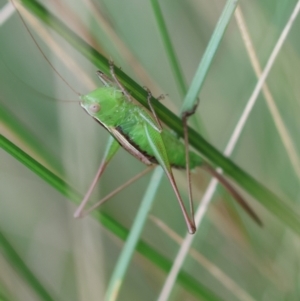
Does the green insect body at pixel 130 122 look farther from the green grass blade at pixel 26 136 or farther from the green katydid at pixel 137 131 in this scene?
the green grass blade at pixel 26 136

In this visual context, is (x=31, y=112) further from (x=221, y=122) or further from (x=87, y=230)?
(x=221, y=122)

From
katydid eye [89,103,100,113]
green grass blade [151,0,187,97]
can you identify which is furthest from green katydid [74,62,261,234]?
green grass blade [151,0,187,97]

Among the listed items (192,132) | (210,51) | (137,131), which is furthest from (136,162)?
(210,51)

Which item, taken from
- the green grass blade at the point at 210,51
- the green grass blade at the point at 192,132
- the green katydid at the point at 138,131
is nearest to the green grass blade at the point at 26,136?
the green katydid at the point at 138,131

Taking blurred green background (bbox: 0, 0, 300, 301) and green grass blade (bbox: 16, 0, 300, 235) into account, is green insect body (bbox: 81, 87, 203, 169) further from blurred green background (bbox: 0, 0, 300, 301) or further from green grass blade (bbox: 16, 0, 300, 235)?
blurred green background (bbox: 0, 0, 300, 301)

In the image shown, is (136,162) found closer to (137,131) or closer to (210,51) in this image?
(137,131)
